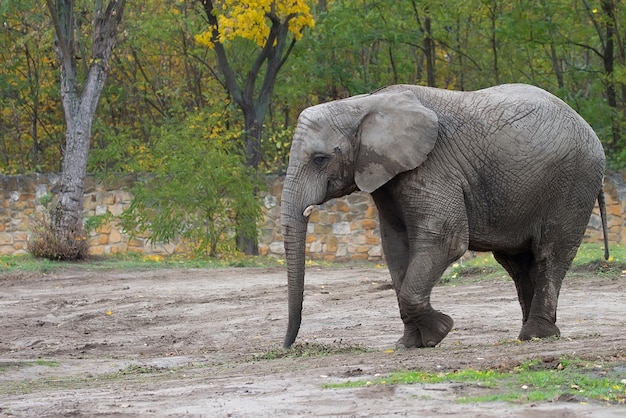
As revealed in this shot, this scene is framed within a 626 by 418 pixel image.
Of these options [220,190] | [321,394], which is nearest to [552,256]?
[321,394]

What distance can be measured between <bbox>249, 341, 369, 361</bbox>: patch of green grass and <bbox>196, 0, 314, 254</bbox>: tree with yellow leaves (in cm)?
1218

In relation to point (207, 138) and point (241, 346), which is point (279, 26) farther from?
point (241, 346)

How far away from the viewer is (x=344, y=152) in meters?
10.1

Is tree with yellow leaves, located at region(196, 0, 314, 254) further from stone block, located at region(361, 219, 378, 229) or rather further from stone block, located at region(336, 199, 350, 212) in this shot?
stone block, located at region(361, 219, 378, 229)

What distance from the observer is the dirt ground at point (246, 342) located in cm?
732

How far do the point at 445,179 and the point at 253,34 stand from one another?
13.7 meters

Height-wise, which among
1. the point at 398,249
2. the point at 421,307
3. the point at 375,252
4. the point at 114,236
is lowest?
the point at 421,307

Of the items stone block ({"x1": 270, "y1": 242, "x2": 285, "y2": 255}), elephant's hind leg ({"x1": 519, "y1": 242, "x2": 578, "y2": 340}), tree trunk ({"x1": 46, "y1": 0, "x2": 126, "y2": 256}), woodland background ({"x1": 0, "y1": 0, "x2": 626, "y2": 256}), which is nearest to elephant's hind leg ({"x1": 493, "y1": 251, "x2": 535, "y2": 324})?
elephant's hind leg ({"x1": 519, "y1": 242, "x2": 578, "y2": 340})

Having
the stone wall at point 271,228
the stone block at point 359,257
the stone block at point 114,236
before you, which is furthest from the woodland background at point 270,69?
the stone block at point 359,257

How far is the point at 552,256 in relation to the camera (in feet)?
35.0

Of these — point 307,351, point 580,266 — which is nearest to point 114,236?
point 580,266

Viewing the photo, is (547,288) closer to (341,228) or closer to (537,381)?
(537,381)

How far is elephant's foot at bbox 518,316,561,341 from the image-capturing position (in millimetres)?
10695

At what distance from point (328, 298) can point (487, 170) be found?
19.2 ft
